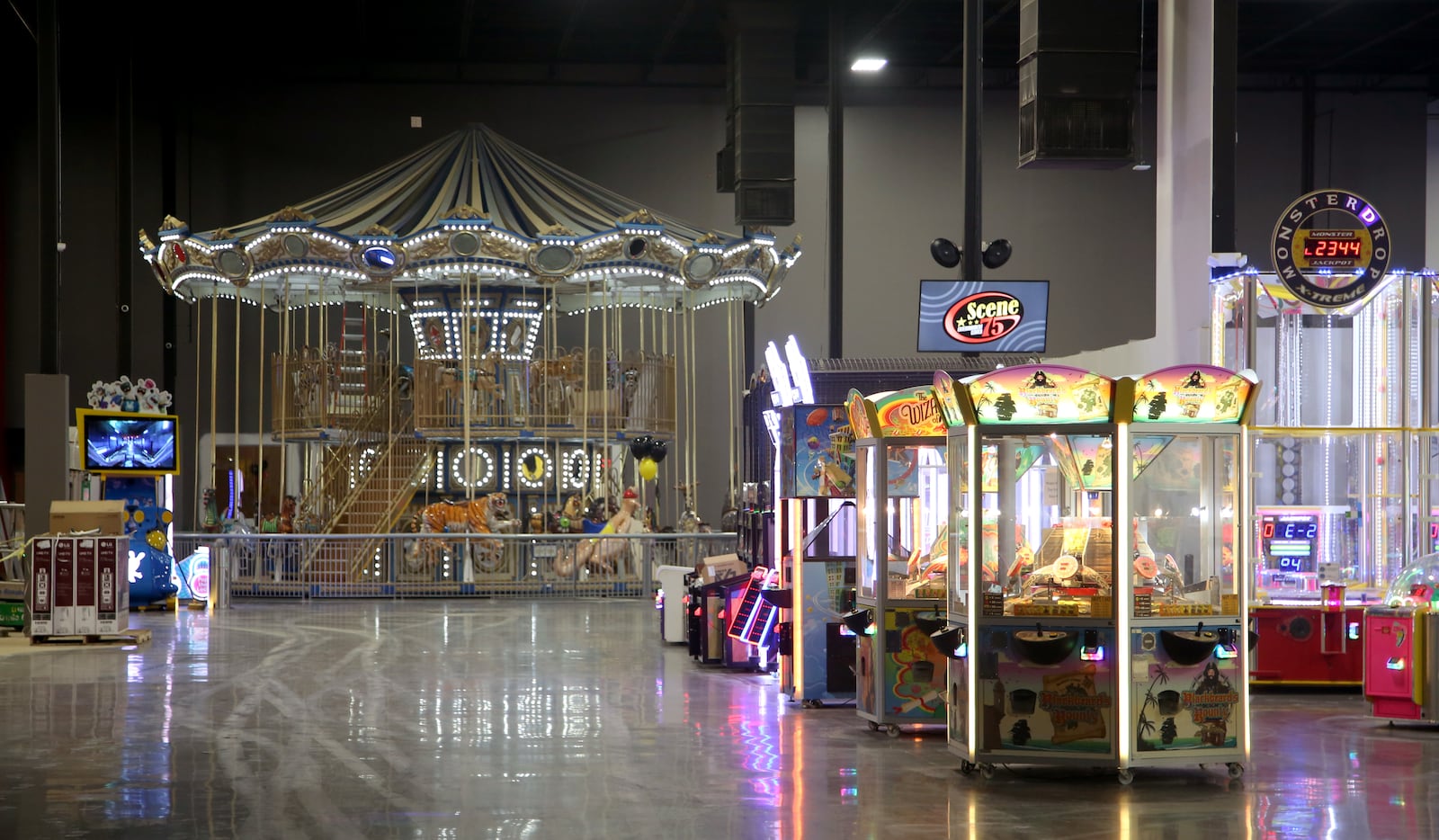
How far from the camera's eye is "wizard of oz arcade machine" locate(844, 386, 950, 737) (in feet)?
27.4

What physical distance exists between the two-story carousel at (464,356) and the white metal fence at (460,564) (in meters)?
0.05

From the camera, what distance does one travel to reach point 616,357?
19969 mm

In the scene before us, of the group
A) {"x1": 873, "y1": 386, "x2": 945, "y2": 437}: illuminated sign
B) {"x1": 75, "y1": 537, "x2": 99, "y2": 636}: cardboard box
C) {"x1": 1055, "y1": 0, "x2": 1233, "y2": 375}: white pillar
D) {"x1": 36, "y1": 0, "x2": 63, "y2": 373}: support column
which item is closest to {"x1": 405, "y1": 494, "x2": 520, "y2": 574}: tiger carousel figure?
{"x1": 75, "y1": 537, "x2": 99, "y2": 636}: cardboard box

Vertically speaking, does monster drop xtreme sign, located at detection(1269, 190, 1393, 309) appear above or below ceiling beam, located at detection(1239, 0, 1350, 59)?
below

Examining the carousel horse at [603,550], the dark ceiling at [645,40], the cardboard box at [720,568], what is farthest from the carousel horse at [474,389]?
the cardboard box at [720,568]

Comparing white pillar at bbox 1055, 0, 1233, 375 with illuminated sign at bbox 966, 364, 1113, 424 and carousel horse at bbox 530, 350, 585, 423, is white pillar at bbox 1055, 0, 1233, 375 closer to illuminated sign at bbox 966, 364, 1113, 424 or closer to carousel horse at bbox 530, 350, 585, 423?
illuminated sign at bbox 966, 364, 1113, 424

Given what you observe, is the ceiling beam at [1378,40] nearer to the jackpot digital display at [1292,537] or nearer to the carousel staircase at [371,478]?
the jackpot digital display at [1292,537]

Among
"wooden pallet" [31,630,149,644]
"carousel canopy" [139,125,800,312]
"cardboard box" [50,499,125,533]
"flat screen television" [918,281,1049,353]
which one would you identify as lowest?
"wooden pallet" [31,630,149,644]

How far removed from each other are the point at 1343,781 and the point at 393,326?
1638cm

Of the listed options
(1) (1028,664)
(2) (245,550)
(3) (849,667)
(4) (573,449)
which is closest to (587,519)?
(4) (573,449)

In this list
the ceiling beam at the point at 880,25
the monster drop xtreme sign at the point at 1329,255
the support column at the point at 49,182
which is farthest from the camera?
the ceiling beam at the point at 880,25

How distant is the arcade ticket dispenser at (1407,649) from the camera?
28.3 feet

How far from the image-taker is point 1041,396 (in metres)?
7.00

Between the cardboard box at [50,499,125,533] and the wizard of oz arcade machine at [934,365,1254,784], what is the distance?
8927mm
